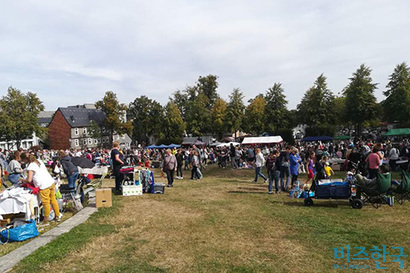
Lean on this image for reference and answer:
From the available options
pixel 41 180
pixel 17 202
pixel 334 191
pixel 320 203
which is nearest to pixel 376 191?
pixel 334 191

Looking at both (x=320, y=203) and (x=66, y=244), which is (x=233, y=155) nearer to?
(x=320, y=203)

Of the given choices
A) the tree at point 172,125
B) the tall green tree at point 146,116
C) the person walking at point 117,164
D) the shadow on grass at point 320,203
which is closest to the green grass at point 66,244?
the person walking at point 117,164

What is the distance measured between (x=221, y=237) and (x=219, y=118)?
44916 mm

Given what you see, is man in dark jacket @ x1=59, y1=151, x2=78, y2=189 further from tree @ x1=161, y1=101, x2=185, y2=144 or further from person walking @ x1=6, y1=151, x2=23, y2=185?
tree @ x1=161, y1=101, x2=185, y2=144

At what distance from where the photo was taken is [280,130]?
45812mm

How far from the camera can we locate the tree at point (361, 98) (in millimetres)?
38594

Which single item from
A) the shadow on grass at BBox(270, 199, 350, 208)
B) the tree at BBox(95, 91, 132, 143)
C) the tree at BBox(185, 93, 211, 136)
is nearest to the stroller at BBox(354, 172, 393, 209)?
the shadow on grass at BBox(270, 199, 350, 208)

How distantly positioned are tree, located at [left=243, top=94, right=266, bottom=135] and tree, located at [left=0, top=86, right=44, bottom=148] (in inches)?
1420

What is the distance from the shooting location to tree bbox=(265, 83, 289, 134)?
149 feet

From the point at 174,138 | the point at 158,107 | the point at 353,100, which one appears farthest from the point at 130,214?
the point at 158,107

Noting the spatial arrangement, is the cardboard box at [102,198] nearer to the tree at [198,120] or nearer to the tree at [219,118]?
the tree at [219,118]

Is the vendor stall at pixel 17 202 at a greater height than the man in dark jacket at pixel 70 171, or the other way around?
the man in dark jacket at pixel 70 171

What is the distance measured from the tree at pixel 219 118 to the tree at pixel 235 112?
1512mm

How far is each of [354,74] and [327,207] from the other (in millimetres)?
39059
